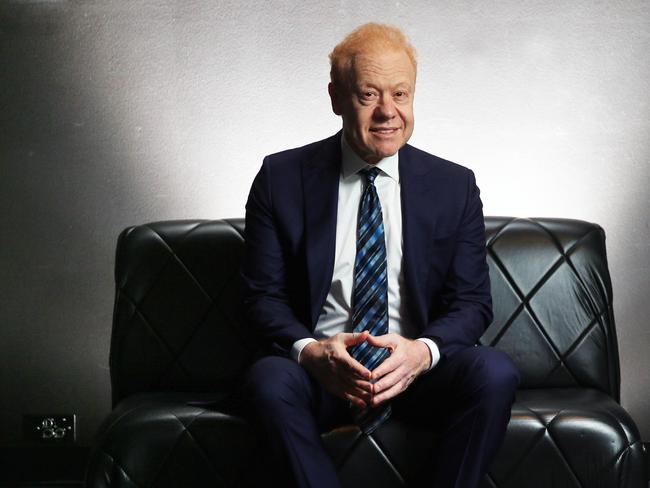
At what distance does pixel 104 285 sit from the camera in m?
3.54

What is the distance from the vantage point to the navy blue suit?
2564 millimetres

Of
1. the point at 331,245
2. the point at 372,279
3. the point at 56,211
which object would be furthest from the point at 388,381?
the point at 56,211

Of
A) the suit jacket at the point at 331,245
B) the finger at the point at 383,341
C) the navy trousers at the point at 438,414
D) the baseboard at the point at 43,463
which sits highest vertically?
the suit jacket at the point at 331,245

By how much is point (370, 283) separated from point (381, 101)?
491 millimetres

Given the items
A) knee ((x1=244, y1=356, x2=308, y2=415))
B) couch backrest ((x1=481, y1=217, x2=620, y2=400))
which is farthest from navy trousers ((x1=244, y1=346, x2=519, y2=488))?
couch backrest ((x1=481, y1=217, x2=620, y2=400))

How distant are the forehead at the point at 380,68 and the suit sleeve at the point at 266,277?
394 mm

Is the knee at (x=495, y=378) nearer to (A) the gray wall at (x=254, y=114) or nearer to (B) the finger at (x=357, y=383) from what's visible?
(B) the finger at (x=357, y=383)

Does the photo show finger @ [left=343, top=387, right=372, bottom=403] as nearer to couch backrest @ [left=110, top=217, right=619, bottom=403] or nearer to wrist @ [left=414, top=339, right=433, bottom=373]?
wrist @ [left=414, top=339, right=433, bottom=373]

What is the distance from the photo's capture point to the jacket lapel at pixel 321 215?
263 centimetres

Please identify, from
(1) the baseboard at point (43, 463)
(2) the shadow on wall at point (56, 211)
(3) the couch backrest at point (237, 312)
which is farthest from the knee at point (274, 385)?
(1) the baseboard at point (43, 463)

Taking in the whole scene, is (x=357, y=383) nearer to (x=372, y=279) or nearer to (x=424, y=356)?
(x=424, y=356)

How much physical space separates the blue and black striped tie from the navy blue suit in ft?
0.21

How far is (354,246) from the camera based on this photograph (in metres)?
2.69

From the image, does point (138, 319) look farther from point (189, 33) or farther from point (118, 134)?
point (189, 33)
